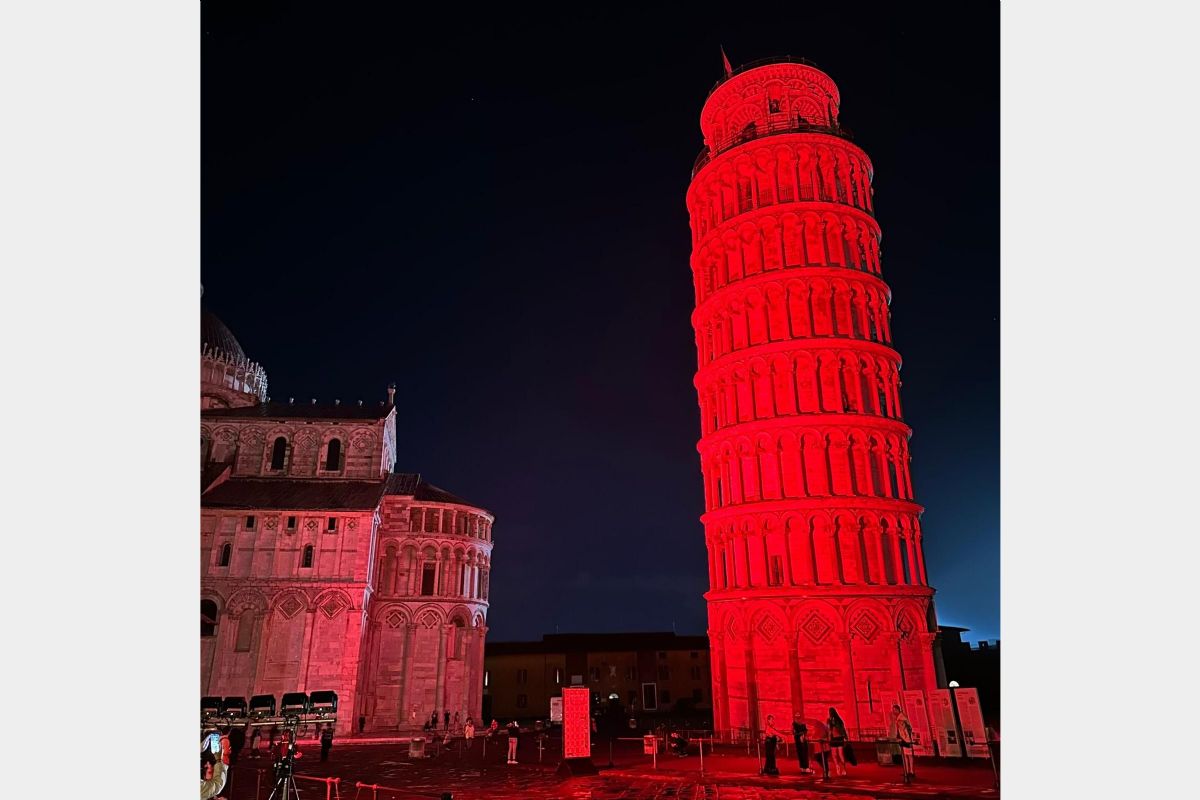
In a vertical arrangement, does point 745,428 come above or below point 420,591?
above

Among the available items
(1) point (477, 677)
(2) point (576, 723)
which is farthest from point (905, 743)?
(1) point (477, 677)

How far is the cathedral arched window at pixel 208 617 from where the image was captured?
2788 cm

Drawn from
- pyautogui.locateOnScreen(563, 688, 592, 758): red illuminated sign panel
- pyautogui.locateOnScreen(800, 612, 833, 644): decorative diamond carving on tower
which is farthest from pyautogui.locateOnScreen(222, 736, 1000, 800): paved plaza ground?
pyautogui.locateOnScreen(800, 612, 833, 644): decorative diamond carving on tower

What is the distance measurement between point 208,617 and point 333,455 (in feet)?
29.3

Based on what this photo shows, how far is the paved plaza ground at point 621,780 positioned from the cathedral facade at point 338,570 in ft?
28.6

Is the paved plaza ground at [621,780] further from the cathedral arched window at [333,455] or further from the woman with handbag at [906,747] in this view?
the cathedral arched window at [333,455]

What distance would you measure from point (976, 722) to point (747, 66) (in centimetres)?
2128

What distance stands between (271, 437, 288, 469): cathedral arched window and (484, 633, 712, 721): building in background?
60.5ft

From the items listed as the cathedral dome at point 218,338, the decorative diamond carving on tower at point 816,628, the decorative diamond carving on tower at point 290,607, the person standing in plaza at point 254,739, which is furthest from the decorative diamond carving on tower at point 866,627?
the cathedral dome at point 218,338

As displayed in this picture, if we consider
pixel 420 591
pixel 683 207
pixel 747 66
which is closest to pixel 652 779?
pixel 420 591
